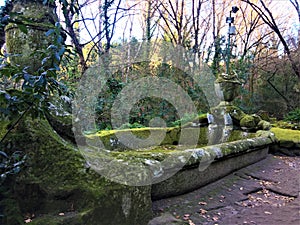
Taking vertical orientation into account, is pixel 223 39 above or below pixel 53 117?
above

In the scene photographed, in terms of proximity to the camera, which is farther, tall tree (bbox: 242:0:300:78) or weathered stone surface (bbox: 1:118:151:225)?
tall tree (bbox: 242:0:300:78)

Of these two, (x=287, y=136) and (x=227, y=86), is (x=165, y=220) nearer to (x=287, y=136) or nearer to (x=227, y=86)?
(x=227, y=86)

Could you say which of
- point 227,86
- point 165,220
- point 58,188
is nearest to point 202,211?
point 165,220

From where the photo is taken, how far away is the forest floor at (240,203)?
2785 millimetres

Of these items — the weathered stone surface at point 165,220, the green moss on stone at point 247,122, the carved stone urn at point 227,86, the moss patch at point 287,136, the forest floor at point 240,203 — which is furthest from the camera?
the moss patch at point 287,136

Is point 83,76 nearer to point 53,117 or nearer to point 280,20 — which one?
point 53,117

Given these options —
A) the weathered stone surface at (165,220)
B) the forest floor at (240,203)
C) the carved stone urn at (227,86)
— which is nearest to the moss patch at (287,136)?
the carved stone urn at (227,86)

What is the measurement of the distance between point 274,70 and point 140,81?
29.9ft

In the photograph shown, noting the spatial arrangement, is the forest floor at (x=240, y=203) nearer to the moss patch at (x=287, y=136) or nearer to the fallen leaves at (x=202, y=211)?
the fallen leaves at (x=202, y=211)

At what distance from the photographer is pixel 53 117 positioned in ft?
8.14

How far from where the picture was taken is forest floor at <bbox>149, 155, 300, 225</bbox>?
2.79 metres

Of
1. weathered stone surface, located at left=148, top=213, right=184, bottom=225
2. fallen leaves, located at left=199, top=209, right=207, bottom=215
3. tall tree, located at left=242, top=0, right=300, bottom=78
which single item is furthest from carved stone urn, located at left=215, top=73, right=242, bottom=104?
tall tree, located at left=242, top=0, right=300, bottom=78

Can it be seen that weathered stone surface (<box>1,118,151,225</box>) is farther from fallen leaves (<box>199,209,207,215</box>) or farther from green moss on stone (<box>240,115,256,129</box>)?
green moss on stone (<box>240,115,256,129</box>)

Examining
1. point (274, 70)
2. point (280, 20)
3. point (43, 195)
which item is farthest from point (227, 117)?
point (280, 20)
